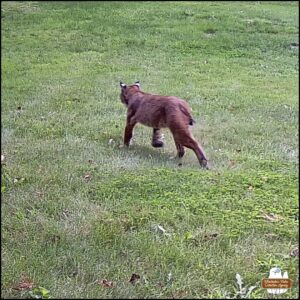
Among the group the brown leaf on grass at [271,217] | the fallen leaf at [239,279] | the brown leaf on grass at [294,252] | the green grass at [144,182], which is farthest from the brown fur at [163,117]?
the fallen leaf at [239,279]

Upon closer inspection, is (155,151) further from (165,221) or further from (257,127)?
(165,221)

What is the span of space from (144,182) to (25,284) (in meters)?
1.59

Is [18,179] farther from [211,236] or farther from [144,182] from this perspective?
[211,236]

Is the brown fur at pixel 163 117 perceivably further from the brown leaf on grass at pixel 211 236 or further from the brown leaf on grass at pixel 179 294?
the brown leaf on grass at pixel 179 294

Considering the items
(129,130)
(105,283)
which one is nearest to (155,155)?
(129,130)

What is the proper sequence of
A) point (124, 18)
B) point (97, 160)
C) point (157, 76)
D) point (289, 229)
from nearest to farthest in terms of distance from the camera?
point (289, 229), point (97, 160), point (157, 76), point (124, 18)

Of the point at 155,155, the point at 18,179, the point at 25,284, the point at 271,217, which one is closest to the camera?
the point at 25,284

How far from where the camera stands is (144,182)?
4465 millimetres

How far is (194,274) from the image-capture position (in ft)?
10.1

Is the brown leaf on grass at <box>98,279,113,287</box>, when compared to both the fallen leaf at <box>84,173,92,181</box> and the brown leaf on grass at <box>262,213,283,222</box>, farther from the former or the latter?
the fallen leaf at <box>84,173,92,181</box>

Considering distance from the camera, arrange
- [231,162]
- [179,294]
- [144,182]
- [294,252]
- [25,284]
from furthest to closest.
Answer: [231,162]
[144,182]
[294,252]
[25,284]
[179,294]

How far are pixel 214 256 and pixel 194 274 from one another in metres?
0.22

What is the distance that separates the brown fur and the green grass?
0.45 ft

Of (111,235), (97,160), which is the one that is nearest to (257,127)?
(97,160)
